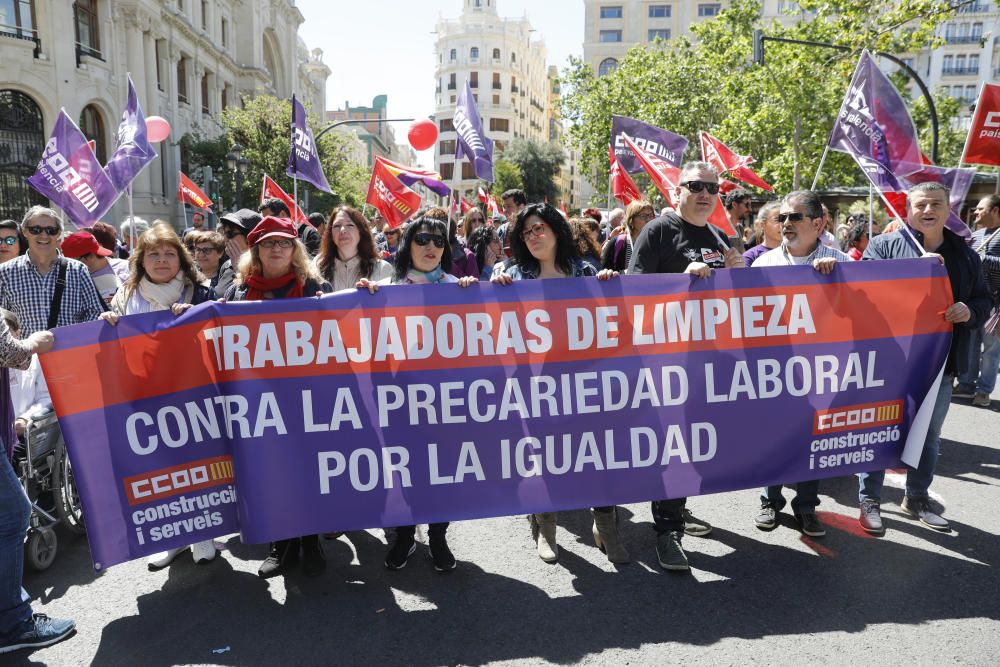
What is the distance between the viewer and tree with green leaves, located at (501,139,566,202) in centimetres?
6588

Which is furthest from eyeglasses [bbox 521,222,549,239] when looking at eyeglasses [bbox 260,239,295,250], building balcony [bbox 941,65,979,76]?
building balcony [bbox 941,65,979,76]

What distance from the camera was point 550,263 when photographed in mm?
4047

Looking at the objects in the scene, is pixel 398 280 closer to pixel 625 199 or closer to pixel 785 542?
pixel 785 542

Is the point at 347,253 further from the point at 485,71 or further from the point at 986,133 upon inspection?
the point at 485,71

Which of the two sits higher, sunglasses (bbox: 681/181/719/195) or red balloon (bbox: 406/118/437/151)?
red balloon (bbox: 406/118/437/151)

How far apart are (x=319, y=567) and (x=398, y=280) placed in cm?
161

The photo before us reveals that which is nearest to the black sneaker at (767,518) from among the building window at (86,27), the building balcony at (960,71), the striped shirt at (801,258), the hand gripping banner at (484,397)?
the hand gripping banner at (484,397)

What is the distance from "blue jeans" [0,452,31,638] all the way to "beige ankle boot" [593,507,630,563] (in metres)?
2.73

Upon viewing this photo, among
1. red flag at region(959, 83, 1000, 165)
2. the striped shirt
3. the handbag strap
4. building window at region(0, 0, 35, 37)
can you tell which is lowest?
the handbag strap

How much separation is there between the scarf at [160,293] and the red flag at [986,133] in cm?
715

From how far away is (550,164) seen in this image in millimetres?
67188

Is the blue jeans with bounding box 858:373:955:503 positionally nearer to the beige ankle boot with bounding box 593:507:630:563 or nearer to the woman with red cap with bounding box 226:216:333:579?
the beige ankle boot with bounding box 593:507:630:563

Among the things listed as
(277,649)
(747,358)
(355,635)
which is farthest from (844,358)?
(277,649)

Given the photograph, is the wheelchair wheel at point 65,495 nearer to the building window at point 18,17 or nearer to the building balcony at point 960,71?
the building window at point 18,17
